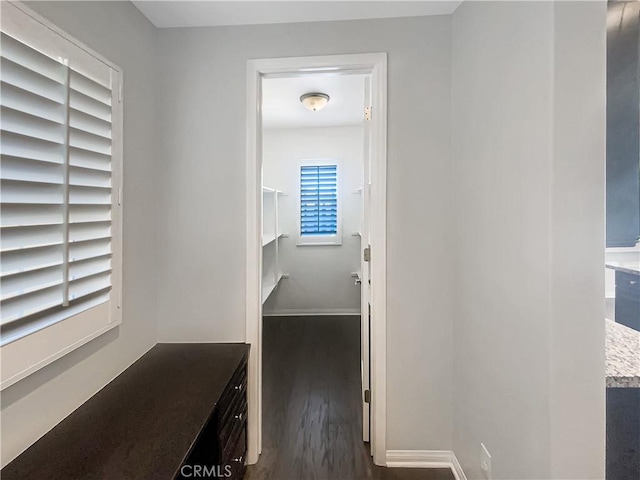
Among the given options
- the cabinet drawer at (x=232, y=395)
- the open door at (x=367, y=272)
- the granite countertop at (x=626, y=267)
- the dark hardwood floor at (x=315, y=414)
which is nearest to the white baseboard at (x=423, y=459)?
the dark hardwood floor at (x=315, y=414)

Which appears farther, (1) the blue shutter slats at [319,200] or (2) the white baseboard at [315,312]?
(2) the white baseboard at [315,312]

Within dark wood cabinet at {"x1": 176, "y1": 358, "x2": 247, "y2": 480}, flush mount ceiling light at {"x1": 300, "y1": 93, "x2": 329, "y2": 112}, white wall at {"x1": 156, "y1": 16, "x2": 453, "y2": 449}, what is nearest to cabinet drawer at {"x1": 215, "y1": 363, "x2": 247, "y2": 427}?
dark wood cabinet at {"x1": 176, "y1": 358, "x2": 247, "y2": 480}

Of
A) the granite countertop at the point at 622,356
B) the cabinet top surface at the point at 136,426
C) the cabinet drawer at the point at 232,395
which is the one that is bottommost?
the cabinet drawer at the point at 232,395

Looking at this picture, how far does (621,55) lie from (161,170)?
2.10 metres

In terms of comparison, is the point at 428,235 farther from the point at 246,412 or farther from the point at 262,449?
the point at 262,449

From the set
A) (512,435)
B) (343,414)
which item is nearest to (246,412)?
(343,414)

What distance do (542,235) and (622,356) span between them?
1.50 feet

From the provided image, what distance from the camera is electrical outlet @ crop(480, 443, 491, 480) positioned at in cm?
155

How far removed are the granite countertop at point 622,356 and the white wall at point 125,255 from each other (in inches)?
73.0

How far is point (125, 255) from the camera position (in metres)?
1.73

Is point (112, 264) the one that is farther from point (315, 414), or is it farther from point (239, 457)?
point (315, 414)

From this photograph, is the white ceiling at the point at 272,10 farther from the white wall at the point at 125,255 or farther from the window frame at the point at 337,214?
the window frame at the point at 337,214

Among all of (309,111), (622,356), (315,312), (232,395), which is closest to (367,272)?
(232,395)

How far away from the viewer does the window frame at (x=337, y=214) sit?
4676mm
